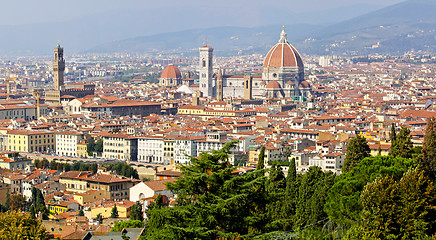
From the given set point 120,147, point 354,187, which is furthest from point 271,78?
point 354,187

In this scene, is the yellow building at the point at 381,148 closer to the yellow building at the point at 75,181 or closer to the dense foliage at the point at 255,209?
the yellow building at the point at 75,181

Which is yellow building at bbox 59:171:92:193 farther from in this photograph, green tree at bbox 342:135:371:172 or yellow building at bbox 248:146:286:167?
green tree at bbox 342:135:371:172

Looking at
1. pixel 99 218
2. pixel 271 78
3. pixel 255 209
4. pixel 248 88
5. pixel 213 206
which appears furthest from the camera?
pixel 271 78

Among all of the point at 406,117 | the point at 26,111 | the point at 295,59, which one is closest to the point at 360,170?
the point at 406,117

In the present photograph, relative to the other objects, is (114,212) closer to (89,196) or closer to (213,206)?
(89,196)

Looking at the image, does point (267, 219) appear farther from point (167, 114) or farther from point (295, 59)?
point (295, 59)

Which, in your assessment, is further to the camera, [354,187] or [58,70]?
[58,70]
